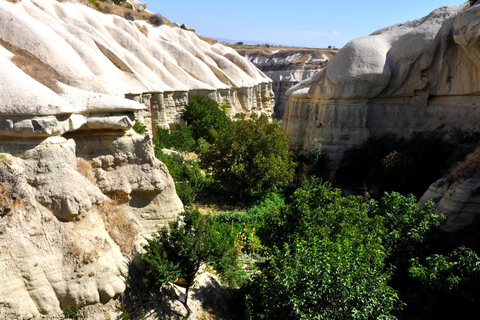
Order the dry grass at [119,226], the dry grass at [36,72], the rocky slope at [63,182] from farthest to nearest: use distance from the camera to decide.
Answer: the dry grass at [119,226]
the dry grass at [36,72]
the rocky slope at [63,182]

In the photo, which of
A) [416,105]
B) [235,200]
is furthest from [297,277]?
[416,105]

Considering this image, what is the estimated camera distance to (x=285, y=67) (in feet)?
250

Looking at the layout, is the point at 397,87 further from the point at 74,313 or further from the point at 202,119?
the point at 74,313

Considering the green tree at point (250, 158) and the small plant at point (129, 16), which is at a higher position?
the small plant at point (129, 16)

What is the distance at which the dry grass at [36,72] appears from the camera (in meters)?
10.8

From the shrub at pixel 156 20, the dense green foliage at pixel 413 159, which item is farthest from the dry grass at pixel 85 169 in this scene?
the shrub at pixel 156 20

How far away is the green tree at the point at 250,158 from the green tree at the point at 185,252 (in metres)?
9.64

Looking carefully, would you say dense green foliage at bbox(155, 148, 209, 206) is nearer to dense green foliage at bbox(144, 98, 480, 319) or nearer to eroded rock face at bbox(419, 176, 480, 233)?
dense green foliage at bbox(144, 98, 480, 319)

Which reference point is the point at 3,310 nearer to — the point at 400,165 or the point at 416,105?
the point at 400,165

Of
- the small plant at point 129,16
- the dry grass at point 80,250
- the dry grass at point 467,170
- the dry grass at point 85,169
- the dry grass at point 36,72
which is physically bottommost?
the dry grass at point 80,250

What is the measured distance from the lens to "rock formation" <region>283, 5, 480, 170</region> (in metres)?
23.1

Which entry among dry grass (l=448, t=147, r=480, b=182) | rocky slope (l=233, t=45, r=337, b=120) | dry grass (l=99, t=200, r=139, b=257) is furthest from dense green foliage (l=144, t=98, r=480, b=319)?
rocky slope (l=233, t=45, r=337, b=120)

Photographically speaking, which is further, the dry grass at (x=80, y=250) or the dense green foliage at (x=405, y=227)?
→ the dense green foliage at (x=405, y=227)

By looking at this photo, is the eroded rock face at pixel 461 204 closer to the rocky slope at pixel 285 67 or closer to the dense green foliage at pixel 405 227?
the dense green foliage at pixel 405 227
